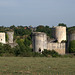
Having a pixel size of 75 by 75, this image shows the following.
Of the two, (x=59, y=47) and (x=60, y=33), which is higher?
(x=60, y=33)

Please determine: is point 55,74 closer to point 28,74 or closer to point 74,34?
point 28,74

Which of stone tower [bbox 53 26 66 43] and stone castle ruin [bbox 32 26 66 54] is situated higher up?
stone tower [bbox 53 26 66 43]

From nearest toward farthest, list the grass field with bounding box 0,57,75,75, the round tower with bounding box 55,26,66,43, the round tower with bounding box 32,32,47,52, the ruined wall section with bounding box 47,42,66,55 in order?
the grass field with bounding box 0,57,75,75
the round tower with bounding box 32,32,47,52
the ruined wall section with bounding box 47,42,66,55
the round tower with bounding box 55,26,66,43

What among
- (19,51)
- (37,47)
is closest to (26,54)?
(19,51)

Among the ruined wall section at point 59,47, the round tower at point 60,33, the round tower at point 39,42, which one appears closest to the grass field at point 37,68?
the round tower at point 39,42

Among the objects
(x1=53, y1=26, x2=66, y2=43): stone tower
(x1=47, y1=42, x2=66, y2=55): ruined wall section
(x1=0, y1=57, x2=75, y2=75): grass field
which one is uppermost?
(x1=53, y1=26, x2=66, y2=43): stone tower

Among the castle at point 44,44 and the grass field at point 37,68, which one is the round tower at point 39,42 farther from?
the grass field at point 37,68

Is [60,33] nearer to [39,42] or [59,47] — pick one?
[59,47]

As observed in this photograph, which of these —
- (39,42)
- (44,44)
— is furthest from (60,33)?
(39,42)

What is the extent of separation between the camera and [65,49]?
116 feet

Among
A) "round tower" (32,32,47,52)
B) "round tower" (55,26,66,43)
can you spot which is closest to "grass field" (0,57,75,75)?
"round tower" (32,32,47,52)

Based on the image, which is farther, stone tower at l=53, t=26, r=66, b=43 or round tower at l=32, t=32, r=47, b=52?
stone tower at l=53, t=26, r=66, b=43

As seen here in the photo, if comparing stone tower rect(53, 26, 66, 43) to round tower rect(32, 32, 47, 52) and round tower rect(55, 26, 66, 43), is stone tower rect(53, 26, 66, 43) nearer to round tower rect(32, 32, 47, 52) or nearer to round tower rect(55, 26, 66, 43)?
round tower rect(55, 26, 66, 43)

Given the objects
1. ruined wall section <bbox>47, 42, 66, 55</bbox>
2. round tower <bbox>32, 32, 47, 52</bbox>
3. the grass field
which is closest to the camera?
the grass field
